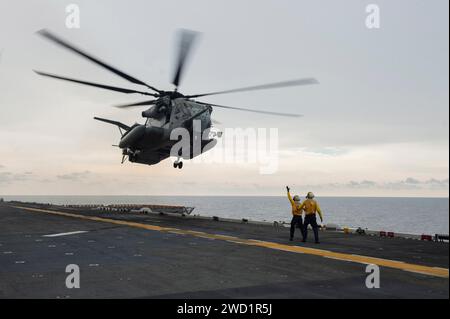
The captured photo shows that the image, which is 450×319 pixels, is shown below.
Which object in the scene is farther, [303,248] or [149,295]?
[303,248]

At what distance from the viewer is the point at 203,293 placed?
293 inches

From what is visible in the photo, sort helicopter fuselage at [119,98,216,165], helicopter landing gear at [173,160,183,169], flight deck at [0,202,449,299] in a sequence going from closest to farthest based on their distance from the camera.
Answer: flight deck at [0,202,449,299], helicopter fuselage at [119,98,216,165], helicopter landing gear at [173,160,183,169]

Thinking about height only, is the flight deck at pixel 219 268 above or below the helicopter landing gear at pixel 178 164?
below

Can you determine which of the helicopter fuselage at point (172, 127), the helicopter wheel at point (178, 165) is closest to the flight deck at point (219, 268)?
the helicopter fuselage at point (172, 127)

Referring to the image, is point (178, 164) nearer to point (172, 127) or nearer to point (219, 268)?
point (172, 127)

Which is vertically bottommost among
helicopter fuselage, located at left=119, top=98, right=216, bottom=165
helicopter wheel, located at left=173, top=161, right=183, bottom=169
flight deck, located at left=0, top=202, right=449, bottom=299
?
flight deck, located at left=0, top=202, right=449, bottom=299

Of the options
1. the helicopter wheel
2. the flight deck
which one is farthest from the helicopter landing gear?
the flight deck

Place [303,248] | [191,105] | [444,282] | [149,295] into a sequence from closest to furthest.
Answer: [149,295], [444,282], [303,248], [191,105]

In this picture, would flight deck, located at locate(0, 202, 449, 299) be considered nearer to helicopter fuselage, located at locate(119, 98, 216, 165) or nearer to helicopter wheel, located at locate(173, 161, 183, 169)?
helicopter fuselage, located at locate(119, 98, 216, 165)

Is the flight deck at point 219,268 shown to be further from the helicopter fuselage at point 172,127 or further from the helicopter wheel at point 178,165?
the helicopter wheel at point 178,165
